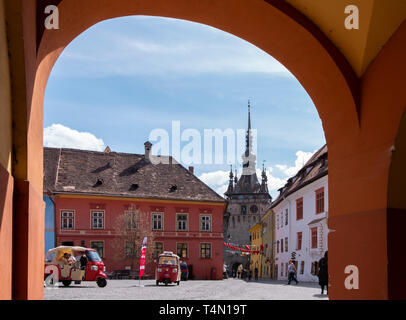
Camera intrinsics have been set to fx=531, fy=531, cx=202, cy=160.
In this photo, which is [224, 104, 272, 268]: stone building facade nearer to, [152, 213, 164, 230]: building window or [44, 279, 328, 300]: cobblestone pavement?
[152, 213, 164, 230]: building window

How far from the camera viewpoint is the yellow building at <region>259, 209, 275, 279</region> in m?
54.2

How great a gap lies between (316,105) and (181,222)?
→ 40.3 m

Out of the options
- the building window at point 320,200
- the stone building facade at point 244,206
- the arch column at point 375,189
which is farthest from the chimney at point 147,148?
the stone building facade at point 244,206

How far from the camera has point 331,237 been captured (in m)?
5.65

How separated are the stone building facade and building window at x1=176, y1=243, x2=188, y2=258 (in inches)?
2177

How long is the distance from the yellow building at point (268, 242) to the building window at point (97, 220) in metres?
18.0

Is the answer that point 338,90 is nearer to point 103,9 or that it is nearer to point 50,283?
point 103,9

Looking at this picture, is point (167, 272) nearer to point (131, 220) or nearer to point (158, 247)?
point (131, 220)

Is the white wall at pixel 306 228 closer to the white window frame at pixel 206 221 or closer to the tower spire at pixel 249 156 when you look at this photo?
the white window frame at pixel 206 221

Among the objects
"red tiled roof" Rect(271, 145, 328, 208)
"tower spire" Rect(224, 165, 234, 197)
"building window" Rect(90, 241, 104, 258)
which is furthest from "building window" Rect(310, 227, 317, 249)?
"tower spire" Rect(224, 165, 234, 197)

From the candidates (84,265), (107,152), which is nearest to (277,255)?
(107,152)

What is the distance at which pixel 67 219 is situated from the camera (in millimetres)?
42250

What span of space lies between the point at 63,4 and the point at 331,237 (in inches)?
139

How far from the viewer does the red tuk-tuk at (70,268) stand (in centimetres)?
2280
